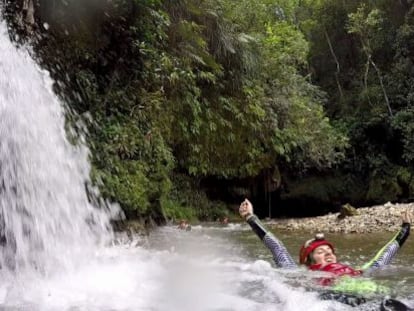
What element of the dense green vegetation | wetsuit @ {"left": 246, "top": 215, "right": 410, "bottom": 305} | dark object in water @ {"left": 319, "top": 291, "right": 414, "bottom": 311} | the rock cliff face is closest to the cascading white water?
the dense green vegetation

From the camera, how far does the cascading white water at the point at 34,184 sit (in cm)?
508

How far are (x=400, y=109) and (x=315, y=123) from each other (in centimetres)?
546

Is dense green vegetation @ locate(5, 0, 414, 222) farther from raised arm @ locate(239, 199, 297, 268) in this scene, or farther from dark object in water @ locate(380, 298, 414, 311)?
dark object in water @ locate(380, 298, 414, 311)

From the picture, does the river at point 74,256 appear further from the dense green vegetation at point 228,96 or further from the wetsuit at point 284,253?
the dense green vegetation at point 228,96

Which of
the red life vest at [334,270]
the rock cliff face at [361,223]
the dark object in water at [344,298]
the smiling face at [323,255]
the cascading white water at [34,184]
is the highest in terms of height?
the cascading white water at [34,184]

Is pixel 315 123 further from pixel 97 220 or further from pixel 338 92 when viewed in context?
pixel 97 220

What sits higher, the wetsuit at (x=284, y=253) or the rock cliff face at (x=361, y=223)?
the wetsuit at (x=284, y=253)

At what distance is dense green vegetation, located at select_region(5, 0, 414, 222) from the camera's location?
9.52 meters

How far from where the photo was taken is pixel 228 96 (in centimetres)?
1423

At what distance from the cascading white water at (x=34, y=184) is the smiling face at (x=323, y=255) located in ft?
7.68

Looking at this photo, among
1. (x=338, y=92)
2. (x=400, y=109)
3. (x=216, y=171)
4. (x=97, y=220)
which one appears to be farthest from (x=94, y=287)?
(x=338, y=92)

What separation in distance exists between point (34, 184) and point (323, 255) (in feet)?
9.45

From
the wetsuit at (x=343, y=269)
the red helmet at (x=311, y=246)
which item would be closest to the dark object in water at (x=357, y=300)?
the wetsuit at (x=343, y=269)

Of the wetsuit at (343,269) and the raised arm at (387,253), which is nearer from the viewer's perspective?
the wetsuit at (343,269)
